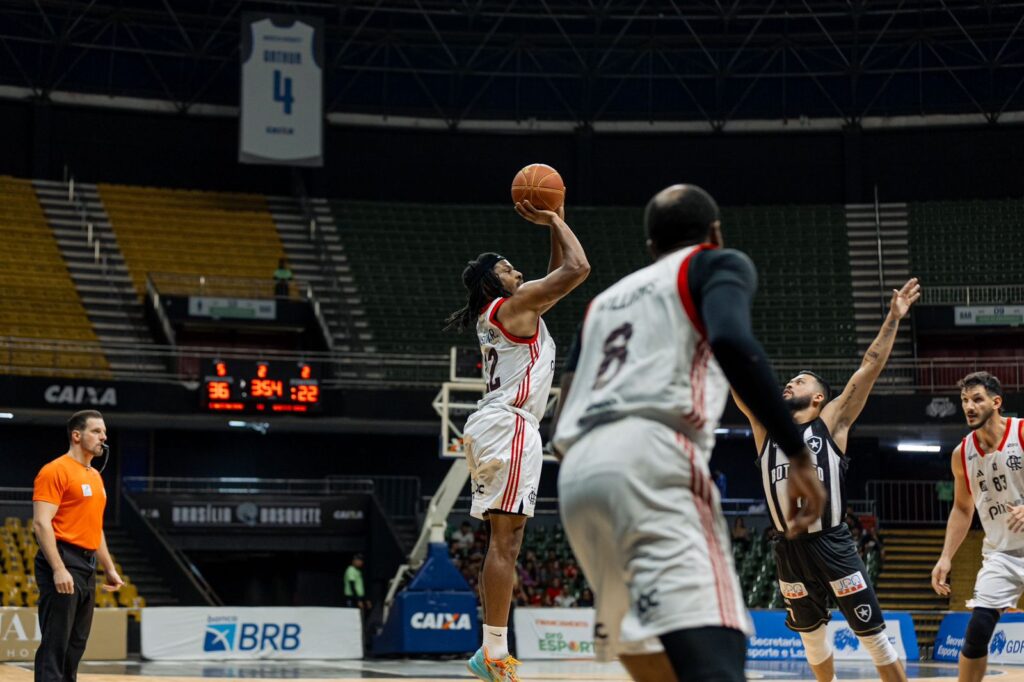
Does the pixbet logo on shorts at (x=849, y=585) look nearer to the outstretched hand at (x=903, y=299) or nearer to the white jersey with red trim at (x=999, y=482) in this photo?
the white jersey with red trim at (x=999, y=482)

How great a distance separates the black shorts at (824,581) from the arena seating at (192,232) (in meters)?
24.3

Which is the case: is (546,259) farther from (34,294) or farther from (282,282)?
(34,294)

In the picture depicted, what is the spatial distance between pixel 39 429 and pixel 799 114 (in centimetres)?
1991

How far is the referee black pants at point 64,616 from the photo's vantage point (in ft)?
27.9

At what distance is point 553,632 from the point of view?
19.9m

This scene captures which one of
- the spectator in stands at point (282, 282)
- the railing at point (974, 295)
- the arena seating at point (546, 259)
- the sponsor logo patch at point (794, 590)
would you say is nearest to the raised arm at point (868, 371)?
the sponsor logo patch at point (794, 590)

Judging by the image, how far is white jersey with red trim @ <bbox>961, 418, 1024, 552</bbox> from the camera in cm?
855

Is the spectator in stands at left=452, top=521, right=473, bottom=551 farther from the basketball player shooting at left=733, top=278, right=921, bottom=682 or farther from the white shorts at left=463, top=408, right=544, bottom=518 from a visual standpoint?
the white shorts at left=463, top=408, right=544, bottom=518

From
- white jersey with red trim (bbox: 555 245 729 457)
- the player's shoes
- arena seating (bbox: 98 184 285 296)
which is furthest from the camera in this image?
arena seating (bbox: 98 184 285 296)

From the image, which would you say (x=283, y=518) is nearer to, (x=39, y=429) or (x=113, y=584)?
(x=39, y=429)

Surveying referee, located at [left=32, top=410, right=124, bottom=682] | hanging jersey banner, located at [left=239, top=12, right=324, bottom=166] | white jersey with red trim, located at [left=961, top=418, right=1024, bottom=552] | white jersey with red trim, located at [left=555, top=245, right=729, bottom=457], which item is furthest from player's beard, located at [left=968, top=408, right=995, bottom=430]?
hanging jersey banner, located at [left=239, top=12, right=324, bottom=166]

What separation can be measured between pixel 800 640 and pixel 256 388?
1048cm

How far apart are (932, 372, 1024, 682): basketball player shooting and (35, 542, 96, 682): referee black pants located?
5.35 m

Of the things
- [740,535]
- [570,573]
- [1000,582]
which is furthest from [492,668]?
[740,535]
